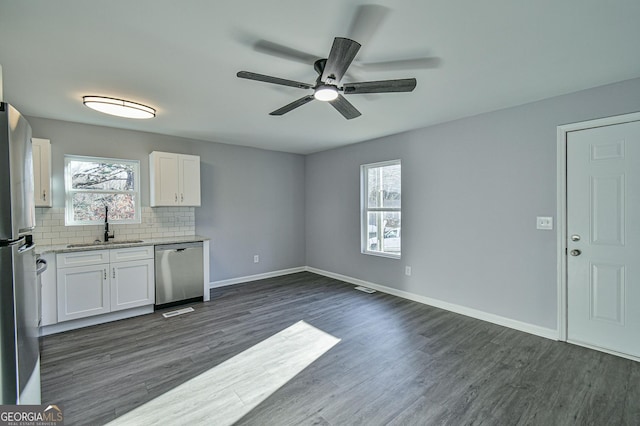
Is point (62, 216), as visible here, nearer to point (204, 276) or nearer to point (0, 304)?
point (204, 276)

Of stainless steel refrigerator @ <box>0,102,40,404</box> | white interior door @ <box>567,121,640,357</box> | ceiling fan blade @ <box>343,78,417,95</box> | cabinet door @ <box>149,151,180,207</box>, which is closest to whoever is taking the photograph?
stainless steel refrigerator @ <box>0,102,40,404</box>

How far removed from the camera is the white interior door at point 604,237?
2578 millimetres

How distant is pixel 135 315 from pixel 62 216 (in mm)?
1565

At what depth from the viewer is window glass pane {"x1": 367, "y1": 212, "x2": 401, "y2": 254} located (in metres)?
4.58

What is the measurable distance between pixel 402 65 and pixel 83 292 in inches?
161

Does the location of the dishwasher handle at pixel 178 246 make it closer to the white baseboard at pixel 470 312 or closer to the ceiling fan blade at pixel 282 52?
the white baseboard at pixel 470 312

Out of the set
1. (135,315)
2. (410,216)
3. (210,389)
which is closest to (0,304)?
(210,389)

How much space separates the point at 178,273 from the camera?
3.99m

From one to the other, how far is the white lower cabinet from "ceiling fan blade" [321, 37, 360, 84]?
322cm

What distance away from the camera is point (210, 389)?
219cm

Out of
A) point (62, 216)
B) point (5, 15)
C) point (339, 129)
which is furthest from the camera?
point (339, 129)

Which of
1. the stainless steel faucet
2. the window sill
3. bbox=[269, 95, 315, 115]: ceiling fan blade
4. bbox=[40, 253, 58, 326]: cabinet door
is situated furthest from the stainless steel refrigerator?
the window sill

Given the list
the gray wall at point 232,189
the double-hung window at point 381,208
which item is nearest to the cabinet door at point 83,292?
the gray wall at point 232,189

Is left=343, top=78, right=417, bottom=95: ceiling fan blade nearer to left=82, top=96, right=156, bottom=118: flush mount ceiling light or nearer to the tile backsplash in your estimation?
left=82, top=96, right=156, bottom=118: flush mount ceiling light
